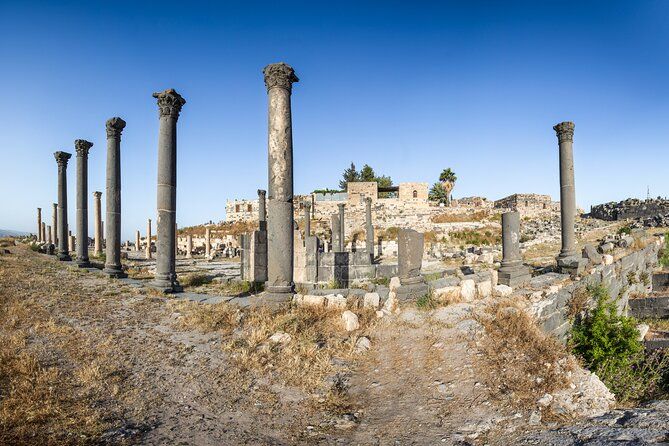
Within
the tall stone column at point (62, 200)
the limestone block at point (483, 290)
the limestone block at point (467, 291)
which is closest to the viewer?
the limestone block at point (467, 291)

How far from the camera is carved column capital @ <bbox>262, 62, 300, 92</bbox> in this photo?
9.26 m

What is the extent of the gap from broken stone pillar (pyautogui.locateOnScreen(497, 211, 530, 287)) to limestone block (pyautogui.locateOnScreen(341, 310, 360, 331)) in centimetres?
477

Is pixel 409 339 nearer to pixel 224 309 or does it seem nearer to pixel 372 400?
pixel 372 400

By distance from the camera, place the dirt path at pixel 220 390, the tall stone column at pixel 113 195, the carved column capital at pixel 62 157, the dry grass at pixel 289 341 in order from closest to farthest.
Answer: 1. the dirt path at pixel 220 390
2. the dry grass at pixel 289 341
3. the tall stone column at pixel 113 195
4. the carved column capital at pixel 62 157

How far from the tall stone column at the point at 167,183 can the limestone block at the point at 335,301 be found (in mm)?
5215

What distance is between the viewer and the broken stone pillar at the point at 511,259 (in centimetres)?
1010

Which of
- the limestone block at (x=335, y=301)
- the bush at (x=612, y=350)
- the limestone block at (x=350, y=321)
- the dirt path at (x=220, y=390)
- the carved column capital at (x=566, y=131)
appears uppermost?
the carved column capital at (x=566, y=131)

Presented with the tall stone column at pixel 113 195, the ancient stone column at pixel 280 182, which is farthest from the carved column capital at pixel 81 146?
the ancient stone column at pixel 280 182

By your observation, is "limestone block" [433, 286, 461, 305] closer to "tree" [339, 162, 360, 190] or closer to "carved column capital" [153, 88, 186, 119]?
"carved column capital" [153, 88, 186, 119]

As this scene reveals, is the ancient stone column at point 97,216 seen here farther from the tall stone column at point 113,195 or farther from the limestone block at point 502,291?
the limestone block at point 502,291

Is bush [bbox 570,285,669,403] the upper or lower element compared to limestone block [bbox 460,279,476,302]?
lower

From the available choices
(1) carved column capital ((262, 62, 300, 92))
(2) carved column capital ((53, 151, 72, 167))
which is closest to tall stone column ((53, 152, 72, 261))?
(2) carved column capital ((53, 151, 72, 167))

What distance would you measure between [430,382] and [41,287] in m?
10.4

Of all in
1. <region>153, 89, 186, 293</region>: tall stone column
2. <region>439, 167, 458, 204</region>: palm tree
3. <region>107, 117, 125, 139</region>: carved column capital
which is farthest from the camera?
<region>439, 167, 458, 204</region>: palm tree
